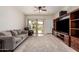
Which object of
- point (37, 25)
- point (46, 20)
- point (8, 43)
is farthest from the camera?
point (37, 25)

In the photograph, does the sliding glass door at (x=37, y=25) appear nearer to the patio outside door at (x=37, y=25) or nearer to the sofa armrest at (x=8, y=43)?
the patio outside door at (x=37, y=25)

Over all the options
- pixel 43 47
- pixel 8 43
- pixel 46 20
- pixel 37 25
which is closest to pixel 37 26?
pixel 37 25

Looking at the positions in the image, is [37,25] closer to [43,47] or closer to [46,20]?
[46,20]

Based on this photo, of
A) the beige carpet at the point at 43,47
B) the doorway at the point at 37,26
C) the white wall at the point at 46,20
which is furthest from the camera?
the doorway at the point at 37,26

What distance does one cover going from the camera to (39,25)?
16.5 m

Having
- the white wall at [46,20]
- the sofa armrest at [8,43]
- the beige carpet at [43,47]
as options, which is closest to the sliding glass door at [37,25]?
the white wall at [46,20]

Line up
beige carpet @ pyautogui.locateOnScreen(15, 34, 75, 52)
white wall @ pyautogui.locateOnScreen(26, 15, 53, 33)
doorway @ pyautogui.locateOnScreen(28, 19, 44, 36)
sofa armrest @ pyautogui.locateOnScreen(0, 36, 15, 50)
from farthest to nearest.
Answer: doorway @ pyautogui.locateOnScreen(28, 19, 44, 36)
white wall @ pyautogui.locateOnScreen(26, 15, 53, 33)
beige carpet @ pyautogui.locateOnScreen(15, 34, 75, 52)
sofa armrest @ pyautogui.locateOnScreen(0, 36, 15, 50)

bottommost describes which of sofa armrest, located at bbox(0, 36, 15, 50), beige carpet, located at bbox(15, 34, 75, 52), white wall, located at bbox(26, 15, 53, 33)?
beige carpet, located at bbox(15, 34, 75, 52)

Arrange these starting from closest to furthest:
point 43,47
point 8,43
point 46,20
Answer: point 8,43 → point 43,47 → point 46,20

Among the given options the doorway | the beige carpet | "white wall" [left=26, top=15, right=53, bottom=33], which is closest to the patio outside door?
the doorway

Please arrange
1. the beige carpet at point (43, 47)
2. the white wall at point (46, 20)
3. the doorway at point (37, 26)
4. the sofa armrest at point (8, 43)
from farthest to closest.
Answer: the doorway at point (37, 26) < the white wall at point (46, 20) < the beige carpet at point (43, 47) < the sofa armrest at point (8, 43)

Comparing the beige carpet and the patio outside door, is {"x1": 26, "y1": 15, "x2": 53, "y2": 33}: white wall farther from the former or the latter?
the beige carpet
